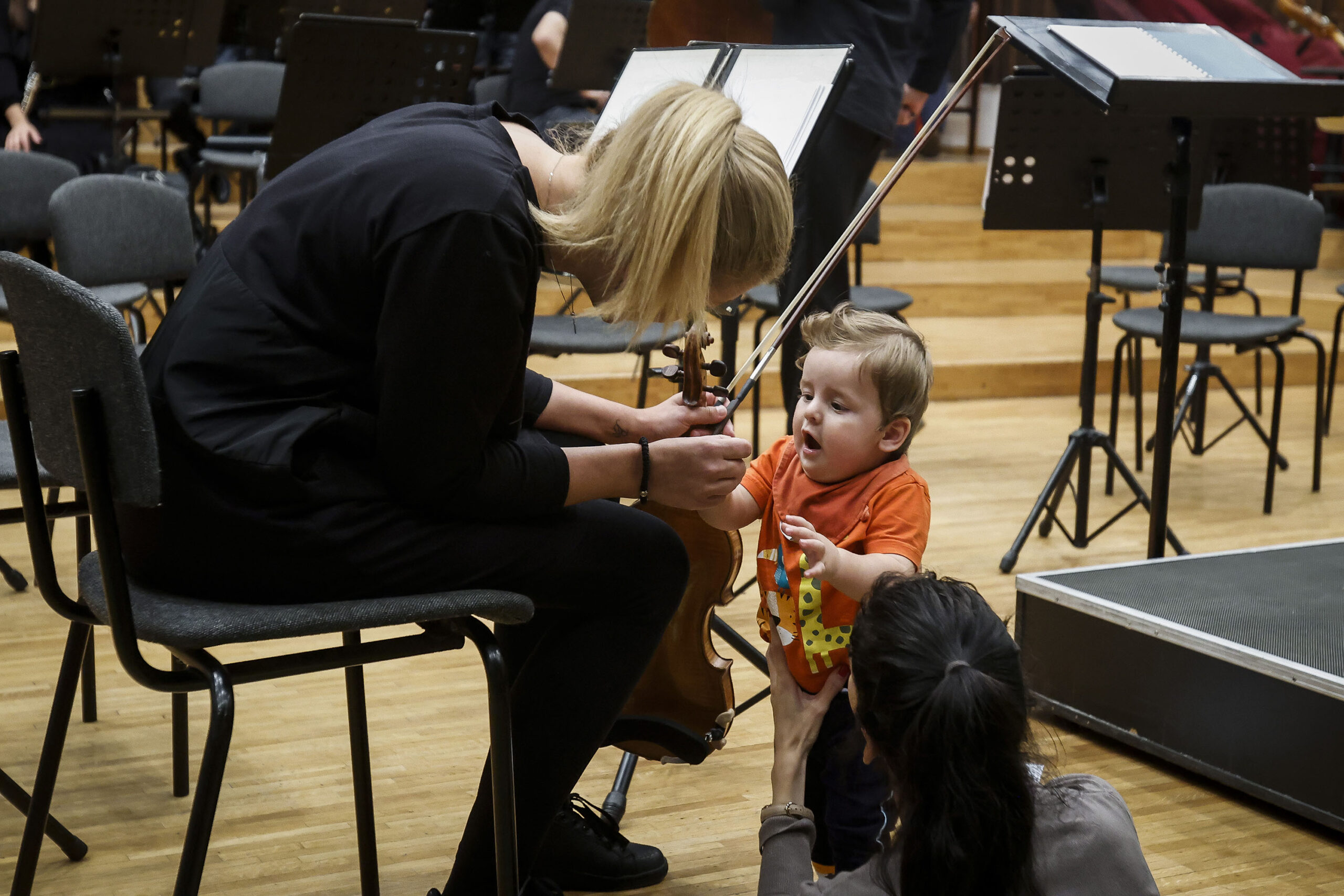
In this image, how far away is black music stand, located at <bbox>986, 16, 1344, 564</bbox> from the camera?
1964 millimetres

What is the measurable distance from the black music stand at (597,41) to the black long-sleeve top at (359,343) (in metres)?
3.04

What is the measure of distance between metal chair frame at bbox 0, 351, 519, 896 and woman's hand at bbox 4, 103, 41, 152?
3373 mm

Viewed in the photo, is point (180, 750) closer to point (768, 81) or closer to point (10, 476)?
point (10, 476)

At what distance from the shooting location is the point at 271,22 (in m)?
5.45

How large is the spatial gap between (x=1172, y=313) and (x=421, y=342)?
5.04 feet

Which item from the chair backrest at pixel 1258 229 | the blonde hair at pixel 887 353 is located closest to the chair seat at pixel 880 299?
the chair backrest at pixel 1258 229

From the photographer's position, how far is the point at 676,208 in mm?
1275

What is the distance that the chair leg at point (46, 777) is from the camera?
1454 mm

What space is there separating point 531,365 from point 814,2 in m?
1.99

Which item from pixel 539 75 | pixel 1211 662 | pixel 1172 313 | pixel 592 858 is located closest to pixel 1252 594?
pixel 1211 662

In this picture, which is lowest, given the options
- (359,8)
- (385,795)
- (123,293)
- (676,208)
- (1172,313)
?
→ (385,795)

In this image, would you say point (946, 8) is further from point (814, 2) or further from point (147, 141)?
point (147, 141)

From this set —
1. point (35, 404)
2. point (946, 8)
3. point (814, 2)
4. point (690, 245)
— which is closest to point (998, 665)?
point (690, 245)

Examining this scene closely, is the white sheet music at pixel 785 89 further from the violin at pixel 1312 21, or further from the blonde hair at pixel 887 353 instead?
the violin at pixel 1312 21
